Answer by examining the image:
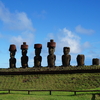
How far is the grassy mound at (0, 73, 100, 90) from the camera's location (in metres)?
29.3

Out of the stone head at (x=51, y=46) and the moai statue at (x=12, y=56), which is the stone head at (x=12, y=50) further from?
the stone head at (x=51, y=46)

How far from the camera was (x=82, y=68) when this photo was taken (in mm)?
36125

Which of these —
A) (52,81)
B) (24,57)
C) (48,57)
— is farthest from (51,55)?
(52,81)

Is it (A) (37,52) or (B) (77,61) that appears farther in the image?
(A) (37,52)

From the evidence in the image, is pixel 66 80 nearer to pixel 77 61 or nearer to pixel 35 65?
pixel 77 61

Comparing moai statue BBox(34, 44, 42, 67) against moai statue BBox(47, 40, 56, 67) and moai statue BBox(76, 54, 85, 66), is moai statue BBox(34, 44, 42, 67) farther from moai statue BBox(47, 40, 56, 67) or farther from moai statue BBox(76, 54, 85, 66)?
moai statue BBox(76, 54, 85, 66)

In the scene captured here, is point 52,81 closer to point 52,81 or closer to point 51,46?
point 52,81

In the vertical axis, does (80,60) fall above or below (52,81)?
above

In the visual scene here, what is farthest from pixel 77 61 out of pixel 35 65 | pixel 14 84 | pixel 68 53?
pixel 14 84

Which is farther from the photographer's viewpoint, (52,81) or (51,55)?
(51,55)

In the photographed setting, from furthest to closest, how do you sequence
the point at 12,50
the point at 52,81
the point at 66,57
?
1. the point at 12,50
2. the point at 66,57
3. the point at 52,81

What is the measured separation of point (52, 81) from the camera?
32.1m

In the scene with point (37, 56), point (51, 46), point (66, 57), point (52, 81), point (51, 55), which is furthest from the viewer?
point (37, 56)

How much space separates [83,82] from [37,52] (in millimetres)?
14399
